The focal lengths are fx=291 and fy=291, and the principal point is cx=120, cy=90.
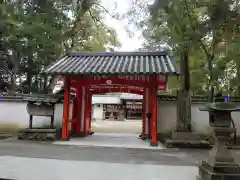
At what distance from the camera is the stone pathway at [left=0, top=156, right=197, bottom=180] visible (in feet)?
21.8

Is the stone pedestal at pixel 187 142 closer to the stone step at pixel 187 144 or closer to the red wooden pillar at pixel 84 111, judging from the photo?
the stone step at pixel 187 144

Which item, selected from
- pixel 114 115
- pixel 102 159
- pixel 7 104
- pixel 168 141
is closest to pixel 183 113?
pixel 168 141

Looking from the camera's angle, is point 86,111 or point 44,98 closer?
point 44,98

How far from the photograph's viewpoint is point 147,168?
307 inches

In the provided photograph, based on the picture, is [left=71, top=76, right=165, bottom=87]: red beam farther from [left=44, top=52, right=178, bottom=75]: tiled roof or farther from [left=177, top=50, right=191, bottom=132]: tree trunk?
[left=177, top=50, right=191, bottom=132]: tree trunk

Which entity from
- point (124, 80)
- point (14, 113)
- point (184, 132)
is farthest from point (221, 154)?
point (14, 113)

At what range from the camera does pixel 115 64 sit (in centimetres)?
1326

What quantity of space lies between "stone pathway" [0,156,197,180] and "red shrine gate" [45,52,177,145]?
14.6 feet

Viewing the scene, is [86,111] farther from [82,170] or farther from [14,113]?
[82,170]

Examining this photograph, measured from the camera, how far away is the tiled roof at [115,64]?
12.1 meters

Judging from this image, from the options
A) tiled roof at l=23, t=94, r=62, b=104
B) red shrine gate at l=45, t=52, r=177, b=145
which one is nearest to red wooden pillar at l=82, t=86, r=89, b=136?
red shrine gate at l=45, t=52, r=177, b=145

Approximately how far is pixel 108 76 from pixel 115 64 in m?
0.73

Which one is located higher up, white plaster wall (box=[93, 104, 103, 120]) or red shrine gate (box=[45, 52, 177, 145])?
red shrine gate (box=[45, 52, 177, 145])

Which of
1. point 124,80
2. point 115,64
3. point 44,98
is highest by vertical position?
point 115,64
